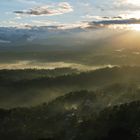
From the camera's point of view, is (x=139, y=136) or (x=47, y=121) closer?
(x=139, y=136)

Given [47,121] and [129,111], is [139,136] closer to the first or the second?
[129,111]

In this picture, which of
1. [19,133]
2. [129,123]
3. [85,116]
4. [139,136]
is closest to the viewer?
[139,136]

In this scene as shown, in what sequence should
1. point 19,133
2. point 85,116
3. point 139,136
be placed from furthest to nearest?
point 85,116 < point 19,133 < point 139,136

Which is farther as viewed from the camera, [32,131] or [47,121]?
[47,121]

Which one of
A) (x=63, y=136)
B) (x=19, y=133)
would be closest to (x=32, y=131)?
(x=19, y=133)

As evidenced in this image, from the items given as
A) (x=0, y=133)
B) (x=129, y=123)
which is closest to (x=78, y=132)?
(x=129, y=123)

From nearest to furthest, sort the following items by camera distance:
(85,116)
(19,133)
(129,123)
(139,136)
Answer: (139,136) → (129,123) → (19,133) → (85,116)

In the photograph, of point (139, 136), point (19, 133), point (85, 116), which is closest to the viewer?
point (139, 136)

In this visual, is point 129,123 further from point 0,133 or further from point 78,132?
point 0,133

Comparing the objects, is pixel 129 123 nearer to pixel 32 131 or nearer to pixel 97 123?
pixel 97 123
